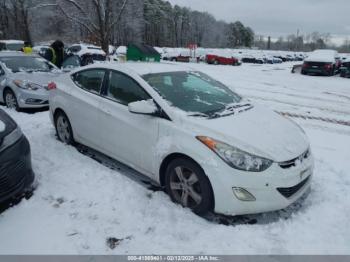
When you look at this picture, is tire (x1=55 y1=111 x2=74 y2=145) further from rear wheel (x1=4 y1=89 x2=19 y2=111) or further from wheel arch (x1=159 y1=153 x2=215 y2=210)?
rear wheel (x1=4 y1=89 x2=19 y2=111)

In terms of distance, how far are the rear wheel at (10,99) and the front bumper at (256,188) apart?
21.3 ft

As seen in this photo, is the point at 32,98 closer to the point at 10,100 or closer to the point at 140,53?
the point at 10,100

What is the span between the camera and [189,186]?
11.3 ft

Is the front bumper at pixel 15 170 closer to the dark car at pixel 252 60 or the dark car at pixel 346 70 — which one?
the dark car at pixel 346 70

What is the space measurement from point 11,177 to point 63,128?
2091mm

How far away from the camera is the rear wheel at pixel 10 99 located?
7.89 metres

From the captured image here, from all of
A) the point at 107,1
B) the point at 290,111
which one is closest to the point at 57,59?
the point at 107,1

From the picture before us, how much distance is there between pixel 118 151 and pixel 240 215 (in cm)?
177

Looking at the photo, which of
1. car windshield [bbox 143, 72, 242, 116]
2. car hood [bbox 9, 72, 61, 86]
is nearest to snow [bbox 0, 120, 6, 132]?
car windshield [bbox 143, 72, 242, 116]

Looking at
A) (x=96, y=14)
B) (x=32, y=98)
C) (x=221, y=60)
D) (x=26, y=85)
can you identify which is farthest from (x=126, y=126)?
(x=221, y=60)

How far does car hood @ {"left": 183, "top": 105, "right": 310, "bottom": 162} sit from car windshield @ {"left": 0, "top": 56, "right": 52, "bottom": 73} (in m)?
6.64

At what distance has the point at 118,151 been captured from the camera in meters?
4.22

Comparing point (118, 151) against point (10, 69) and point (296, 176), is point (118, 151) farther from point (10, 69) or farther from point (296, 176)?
point (10, 69)

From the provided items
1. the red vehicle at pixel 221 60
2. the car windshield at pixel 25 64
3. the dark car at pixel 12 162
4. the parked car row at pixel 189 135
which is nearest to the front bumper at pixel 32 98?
the car windshield at pixel 25 64
